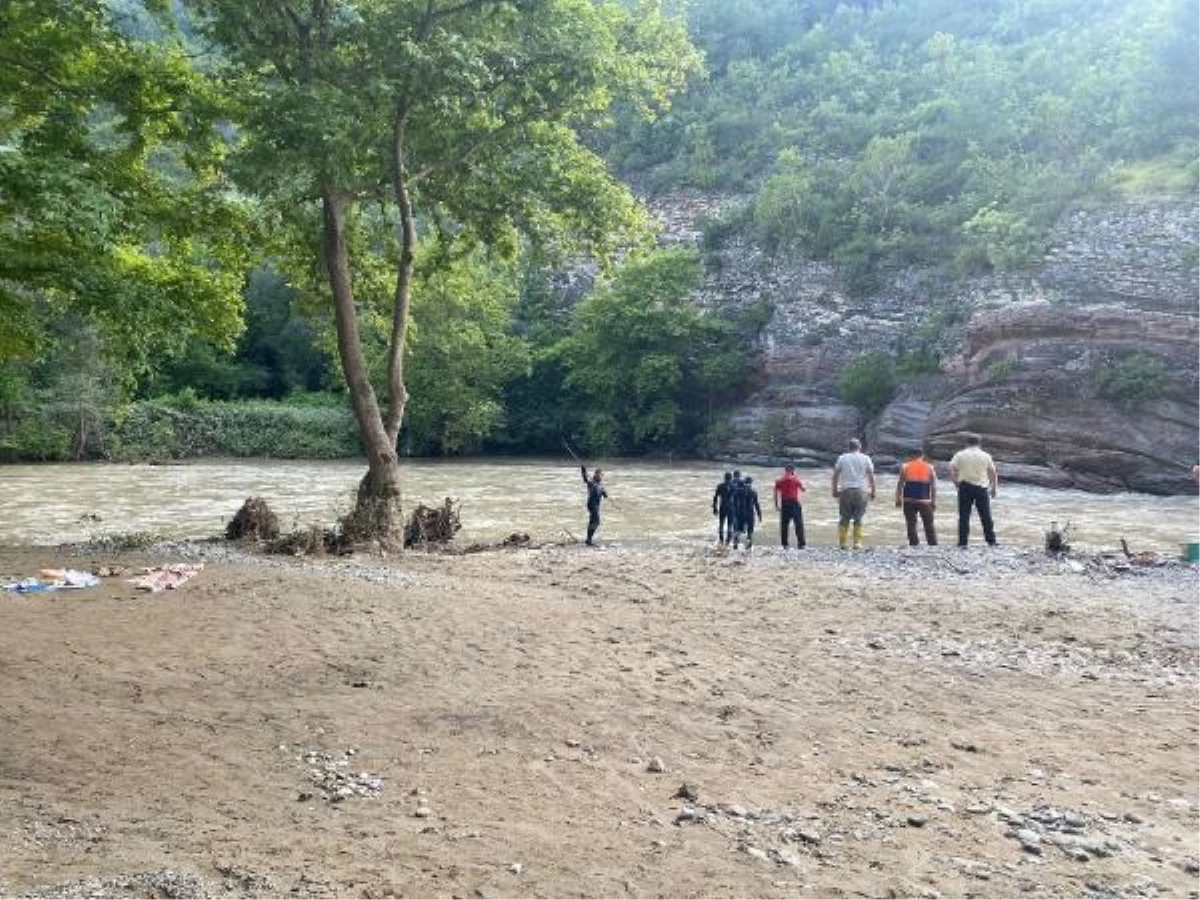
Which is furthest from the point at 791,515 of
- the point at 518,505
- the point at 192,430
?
the point at 192,430

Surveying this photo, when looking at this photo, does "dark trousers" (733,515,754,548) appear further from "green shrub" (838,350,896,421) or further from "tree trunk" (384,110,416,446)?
"green shrub" (838,350,896,421)

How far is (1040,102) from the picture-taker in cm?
5694

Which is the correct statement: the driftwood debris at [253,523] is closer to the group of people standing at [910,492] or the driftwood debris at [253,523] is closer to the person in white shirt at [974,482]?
the group of people standing at [910,492]

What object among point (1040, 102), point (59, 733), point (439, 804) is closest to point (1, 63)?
point (59, 733)

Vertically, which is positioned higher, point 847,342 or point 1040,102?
point 1040,102

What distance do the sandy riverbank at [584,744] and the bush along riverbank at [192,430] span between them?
136ft

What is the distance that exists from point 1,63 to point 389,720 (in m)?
9.72

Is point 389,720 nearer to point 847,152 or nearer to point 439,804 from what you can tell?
point 439,804

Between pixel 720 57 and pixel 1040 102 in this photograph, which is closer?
pixel 1040 102

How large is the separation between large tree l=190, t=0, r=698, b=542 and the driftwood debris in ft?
7.76

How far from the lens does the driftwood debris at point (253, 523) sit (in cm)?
1745

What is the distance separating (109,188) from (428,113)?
4.29m

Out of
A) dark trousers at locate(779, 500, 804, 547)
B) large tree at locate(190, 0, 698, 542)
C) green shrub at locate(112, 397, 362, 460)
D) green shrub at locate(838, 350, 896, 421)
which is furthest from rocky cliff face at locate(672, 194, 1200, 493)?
large tree at locate(190, 0, 698, 542)

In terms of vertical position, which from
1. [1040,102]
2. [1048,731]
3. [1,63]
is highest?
[1040,102]
